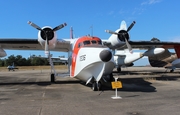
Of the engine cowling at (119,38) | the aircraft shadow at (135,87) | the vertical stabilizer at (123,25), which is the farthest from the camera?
the vertical stabilizer at (123,25)

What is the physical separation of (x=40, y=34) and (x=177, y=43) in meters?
13.9

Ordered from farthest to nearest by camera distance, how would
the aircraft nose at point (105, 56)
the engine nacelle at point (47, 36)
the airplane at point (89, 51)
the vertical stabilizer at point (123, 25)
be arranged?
1. the vertical stabilizer at point (123, 25)
2. the engine nacelle at point (47, 36)
3. the airplane at point (89, 51)
4. the aircraft nose at point (105, 56)

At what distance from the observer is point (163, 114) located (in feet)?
19.2

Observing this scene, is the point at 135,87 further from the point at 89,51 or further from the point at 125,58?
the point at 125,58

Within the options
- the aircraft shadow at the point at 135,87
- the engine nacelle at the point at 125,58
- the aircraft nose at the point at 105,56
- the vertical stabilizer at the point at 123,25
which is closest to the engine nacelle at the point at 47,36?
the aircraft shadow at the point at 135,87

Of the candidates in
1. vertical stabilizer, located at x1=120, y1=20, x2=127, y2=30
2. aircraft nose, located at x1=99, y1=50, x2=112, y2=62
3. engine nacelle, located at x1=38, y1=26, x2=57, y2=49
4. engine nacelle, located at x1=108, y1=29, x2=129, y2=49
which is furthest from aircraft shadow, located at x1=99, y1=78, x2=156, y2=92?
vertical stabilizer, located at x1=120, y1=20, x2=127, y2=30

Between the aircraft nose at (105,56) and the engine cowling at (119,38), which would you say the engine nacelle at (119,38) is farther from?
the aircraft nose at (105,56)

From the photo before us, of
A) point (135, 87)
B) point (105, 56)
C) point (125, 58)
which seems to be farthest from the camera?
point (125, 58)

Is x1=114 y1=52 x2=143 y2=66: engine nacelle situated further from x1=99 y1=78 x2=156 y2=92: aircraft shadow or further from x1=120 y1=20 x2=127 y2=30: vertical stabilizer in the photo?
x1=99 y1=78 x2=156 y2=92: aircraft shadow

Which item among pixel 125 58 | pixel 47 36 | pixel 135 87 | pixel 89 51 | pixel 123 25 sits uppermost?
pixel 123 25

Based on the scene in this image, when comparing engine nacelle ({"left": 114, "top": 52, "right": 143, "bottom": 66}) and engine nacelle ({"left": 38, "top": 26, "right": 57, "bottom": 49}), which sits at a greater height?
engine nacelle ({"left": 38, "top": 26, "right": 57, "bottom": 49})

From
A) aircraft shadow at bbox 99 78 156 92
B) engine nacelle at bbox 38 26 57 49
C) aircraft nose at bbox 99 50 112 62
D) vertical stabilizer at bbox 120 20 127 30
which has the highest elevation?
vertical stabilizer at bbox 120 20 127 30

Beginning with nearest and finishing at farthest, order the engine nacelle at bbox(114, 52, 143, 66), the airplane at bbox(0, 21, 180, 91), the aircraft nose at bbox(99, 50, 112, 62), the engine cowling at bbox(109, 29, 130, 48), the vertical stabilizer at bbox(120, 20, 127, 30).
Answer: the aircraft nose at bbox(99, 50, 112, 62) → the airplane at bbox(0, 21, 180, 91) → the engine cowling at bbox(109, 29, 130, 48) → the vertical stabilizer at bbox(120, 20, 127, 30) → the engine nacelle at bbox(114, 52, 143, 66)

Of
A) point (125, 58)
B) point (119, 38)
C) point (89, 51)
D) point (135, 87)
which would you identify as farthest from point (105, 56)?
point (125, 58)
